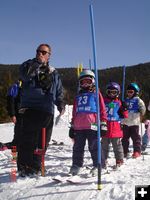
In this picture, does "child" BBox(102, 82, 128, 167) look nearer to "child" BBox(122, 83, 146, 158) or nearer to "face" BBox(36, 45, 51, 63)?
"child" BBox(122, 83, 146, 158)

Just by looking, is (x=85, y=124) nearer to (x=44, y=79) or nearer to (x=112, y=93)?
(x=44, y=79)

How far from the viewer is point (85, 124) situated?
602 centimetres

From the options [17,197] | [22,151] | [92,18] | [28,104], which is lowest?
[17,197]

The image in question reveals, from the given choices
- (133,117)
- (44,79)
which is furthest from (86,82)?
(133,117)

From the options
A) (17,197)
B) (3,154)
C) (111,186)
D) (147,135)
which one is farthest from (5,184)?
(147,135)

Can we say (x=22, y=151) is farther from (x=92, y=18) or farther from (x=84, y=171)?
(x=92, y=18)

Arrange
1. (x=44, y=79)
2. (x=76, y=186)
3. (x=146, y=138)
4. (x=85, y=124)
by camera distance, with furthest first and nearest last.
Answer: (x=146, y=138), (x=85, y=124), (x=44, y=79), (x=76, y=186)

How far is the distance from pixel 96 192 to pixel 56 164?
9.15 ft

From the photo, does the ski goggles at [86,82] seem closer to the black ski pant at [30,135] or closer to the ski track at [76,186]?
the black ski pant at [30,135]

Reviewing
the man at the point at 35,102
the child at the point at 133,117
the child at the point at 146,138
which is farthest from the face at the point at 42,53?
the child at the point at 146,138

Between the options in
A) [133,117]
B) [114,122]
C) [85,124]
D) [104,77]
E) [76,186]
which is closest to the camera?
[76,186]

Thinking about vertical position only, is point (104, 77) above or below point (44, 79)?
above

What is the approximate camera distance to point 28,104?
5984 millimetres

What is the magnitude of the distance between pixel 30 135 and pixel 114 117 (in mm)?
1852
